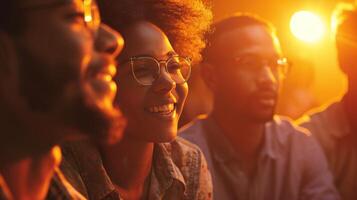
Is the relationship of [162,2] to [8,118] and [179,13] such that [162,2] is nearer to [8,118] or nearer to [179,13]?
[179,13]

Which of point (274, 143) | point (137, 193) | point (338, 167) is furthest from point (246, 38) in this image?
point (137, 193)

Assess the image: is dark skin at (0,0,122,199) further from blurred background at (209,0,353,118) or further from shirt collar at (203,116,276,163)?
blurred background at (209,0,353,118)

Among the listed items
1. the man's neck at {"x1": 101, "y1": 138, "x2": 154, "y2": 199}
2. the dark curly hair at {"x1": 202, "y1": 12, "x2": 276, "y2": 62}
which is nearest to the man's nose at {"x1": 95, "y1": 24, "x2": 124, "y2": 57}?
the man's neck at {"x1": 101, "y1": 138, "x2": 154, "y2": 199}

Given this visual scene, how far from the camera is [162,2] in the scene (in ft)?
10.4

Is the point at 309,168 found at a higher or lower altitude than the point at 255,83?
lower

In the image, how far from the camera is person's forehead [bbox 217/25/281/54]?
4.53 meters

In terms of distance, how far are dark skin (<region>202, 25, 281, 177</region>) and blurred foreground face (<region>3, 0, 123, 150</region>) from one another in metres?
2.57

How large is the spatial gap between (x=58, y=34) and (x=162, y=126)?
1176 mm

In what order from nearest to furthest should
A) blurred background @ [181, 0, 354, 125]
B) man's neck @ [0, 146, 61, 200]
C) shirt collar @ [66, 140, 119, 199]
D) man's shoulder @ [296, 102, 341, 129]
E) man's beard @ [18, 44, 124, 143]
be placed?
man's beard @ [18, 44, 124, 143]
man's neck @ [0, 146, 61, 200]
shirt collar @ [66, 140, 119, 199]
man's shoulder @ [296, 102, 341, 129]
blurred background @ [181, 0, 354, 125]

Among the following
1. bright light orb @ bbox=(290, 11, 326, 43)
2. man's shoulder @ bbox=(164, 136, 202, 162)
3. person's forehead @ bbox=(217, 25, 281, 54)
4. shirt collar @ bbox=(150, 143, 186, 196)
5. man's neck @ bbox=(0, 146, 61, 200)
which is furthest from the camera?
Answer: bright light orb @ bbox=(290, 11, 326, 43)

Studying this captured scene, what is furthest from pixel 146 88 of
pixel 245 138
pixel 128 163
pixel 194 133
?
pixel 245 138

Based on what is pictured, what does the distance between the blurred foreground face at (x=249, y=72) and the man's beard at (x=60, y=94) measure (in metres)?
2.62

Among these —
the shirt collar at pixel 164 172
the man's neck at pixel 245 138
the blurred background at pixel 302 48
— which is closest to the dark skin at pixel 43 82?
the shirt collar at pixel 164 172

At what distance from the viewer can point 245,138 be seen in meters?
4.55
